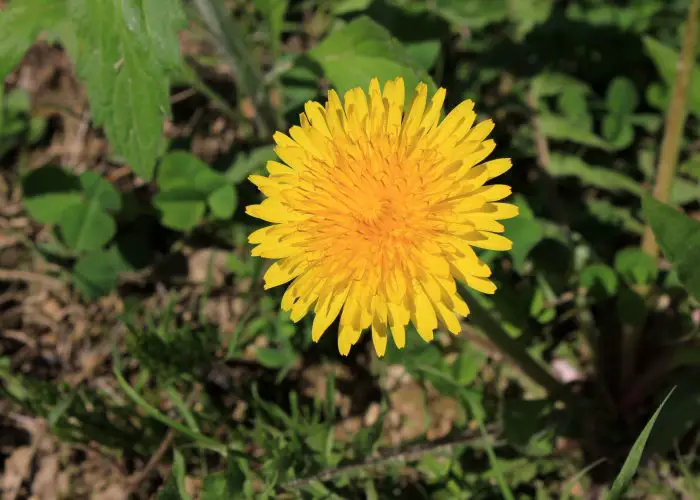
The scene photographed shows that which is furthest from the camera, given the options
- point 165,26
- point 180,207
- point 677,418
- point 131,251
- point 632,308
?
point 131,251

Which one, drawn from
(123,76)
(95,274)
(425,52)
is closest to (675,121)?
(425,52)

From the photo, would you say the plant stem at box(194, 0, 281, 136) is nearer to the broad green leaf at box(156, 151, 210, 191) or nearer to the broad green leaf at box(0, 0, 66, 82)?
the broad green leaf at box(156, 151, 210, 191)

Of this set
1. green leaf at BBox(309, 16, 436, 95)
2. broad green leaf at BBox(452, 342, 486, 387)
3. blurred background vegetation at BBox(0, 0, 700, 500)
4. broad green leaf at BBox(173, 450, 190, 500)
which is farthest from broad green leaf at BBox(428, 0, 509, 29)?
broad green leaf at BBox(173, 450, 190, 500)

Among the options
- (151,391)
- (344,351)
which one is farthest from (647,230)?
(151,391)

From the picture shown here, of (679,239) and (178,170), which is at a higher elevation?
(679,239)

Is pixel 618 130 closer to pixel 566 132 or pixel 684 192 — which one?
pixel 566 132

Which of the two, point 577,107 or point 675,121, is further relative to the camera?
point 577,107
